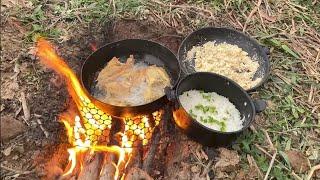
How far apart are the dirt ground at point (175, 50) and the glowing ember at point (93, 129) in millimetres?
93

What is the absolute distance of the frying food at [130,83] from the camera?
343 cm

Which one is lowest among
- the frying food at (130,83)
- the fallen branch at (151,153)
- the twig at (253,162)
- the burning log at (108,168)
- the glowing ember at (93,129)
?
the twig at (253,162)

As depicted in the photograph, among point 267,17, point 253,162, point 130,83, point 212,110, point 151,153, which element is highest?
point 130,83

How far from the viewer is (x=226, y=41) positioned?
430 cm

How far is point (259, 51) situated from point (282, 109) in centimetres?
68

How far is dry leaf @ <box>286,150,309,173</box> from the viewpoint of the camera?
3393 millimetres

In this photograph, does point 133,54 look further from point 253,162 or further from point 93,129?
point 253,162

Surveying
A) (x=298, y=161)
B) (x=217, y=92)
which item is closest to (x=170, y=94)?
(x=217, y=92)

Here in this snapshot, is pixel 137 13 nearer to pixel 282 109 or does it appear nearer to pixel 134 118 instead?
pixel 134 118

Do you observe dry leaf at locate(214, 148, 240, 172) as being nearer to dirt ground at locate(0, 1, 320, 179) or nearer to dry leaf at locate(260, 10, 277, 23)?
dirt ground at locate(0, 1, 320, 179)

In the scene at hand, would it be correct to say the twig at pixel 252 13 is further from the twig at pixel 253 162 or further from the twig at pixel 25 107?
the twig at pixel 25 107

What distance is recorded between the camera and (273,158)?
3375 millimetres

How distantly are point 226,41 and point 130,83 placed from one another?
4.11 feet

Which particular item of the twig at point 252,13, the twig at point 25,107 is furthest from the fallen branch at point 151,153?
the twig at point 252,13
